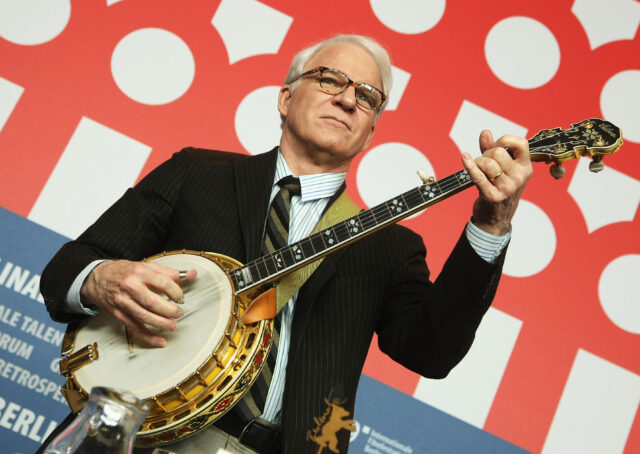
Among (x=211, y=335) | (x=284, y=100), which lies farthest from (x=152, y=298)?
(x=284, y=100)

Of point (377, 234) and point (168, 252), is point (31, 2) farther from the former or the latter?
point (377, 234)

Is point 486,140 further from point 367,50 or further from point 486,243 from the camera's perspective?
point 367,50

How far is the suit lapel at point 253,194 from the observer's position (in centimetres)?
158

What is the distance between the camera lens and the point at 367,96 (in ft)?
6.37

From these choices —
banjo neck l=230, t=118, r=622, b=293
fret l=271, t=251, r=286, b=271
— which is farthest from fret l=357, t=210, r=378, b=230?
fret l=271, t=251, r=286, b=271

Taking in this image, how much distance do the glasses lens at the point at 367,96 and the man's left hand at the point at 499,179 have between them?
0.63 meters

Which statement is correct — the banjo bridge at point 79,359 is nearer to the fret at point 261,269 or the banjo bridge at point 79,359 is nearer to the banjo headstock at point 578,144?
the fret at point 261,269

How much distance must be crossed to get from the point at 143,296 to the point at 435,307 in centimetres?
70

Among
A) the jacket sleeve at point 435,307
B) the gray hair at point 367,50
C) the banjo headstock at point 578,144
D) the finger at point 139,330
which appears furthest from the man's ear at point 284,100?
the finger at point 139,330

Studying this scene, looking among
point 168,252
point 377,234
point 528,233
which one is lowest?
point 168,252

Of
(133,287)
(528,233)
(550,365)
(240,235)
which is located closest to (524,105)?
(528,233)

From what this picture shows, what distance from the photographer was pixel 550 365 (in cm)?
275

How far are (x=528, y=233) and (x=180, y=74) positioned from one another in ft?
6.06

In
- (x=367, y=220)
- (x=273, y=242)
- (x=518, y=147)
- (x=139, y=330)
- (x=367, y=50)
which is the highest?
(x=367, y=50)
